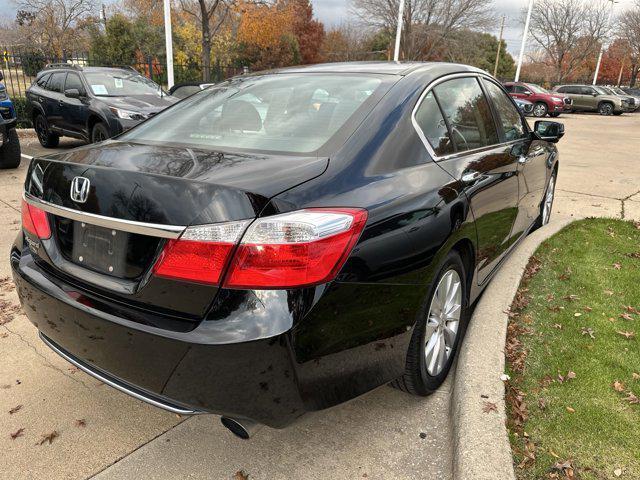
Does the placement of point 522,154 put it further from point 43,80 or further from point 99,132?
point 43,80

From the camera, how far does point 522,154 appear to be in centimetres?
376

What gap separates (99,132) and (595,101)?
3152cm

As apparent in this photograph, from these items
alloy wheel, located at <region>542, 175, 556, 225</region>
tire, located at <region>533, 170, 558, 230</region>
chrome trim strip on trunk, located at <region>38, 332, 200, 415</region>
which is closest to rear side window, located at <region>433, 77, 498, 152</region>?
chrome trim strip on trunk, located at <region>38, 332, 200, 415</region>

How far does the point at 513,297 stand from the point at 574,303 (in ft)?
1.63

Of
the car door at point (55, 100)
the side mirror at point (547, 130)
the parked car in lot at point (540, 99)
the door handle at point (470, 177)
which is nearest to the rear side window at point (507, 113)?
the side mirror at point (547, 130)

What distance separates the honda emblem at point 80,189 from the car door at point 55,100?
8.88m

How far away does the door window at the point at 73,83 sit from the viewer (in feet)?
30.5

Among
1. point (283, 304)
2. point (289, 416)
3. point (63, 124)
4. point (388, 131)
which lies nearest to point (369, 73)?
point (388, 131)

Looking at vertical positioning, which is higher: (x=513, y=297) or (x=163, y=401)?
(x=163, y=401)

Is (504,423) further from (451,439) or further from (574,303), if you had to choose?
(574,303)

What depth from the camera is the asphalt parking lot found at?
7.18 feet

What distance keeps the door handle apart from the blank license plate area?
1.65 meters

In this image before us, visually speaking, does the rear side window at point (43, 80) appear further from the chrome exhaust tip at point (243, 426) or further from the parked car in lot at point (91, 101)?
the chrome exhaust tip at point (243, 426)

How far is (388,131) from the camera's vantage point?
7.39 feet
